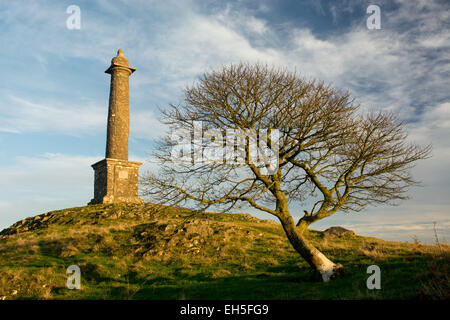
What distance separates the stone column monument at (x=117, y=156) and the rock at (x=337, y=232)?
62.1ft

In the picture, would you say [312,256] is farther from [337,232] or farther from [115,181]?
[115,181]

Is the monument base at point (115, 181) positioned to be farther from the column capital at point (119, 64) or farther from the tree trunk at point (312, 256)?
the tree trunk at point (312, 256)

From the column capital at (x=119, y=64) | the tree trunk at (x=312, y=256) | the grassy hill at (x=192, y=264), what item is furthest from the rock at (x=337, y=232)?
the column capital at (x=119, y=64)

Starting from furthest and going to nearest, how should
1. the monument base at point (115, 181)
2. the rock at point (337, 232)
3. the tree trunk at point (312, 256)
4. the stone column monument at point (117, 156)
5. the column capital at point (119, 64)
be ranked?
the column capital at point (119, 64)
the stone column monument at point (117, 156)
the monument base at point (115, 181)
the rock at point (337, 232)
the tree trunk at point (312, 256)

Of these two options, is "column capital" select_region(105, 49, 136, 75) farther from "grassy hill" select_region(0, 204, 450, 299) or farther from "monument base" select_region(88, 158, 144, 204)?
"grassy hill" select_region(0, 204, 450, 299)

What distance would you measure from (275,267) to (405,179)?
23.2ft

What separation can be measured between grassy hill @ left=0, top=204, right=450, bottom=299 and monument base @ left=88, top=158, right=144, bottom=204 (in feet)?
20.7

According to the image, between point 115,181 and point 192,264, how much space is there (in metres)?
19.0

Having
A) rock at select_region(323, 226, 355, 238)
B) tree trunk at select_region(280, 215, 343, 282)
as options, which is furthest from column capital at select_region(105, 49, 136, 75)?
tree trunk at select_region(280, 215, 343, 282)

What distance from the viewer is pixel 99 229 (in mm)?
23531

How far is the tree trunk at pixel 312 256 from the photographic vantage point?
1277 centimetres

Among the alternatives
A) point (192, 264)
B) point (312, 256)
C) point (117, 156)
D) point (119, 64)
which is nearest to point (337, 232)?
point (192, 264)

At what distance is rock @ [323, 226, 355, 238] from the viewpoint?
25600mm
